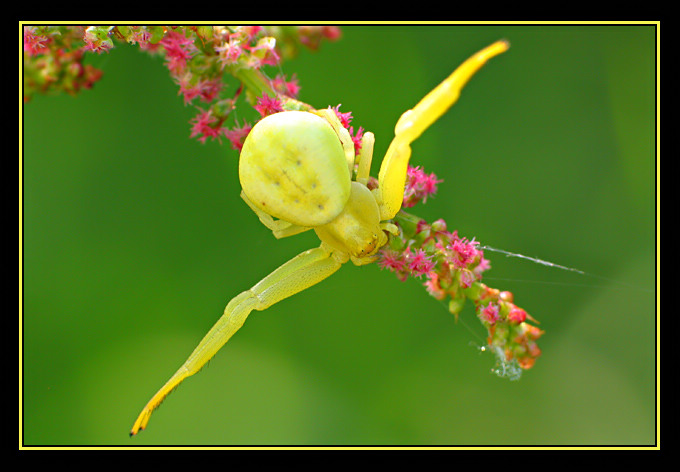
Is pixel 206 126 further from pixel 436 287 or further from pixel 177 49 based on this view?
pixel 436 287

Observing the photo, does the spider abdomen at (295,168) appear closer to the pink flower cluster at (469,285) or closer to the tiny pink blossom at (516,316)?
the pink flower cluster at (469,285)

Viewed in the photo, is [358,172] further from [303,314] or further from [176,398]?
[176,398]

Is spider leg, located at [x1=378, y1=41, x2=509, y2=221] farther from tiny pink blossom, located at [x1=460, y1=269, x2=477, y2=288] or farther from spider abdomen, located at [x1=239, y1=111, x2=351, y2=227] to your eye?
tiny pink blossom, located at [x1=460, y1=269, x2=477, y2=288]

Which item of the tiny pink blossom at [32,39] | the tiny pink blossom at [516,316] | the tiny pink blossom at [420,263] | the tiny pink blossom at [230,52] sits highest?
the tiny pink blossom at [32,39]

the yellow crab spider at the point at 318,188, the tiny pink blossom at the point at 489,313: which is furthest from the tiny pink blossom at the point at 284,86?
the tiny pink blossom at the point at 489,313

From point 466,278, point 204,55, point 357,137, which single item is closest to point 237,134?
point 204,55

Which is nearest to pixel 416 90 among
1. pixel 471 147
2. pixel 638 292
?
pixel 471 147

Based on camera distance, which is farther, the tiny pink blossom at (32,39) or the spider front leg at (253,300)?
the spider front leg at (253,300)

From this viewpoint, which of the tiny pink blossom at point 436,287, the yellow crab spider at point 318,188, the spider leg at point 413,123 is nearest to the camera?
the spider leg at point 413,123
